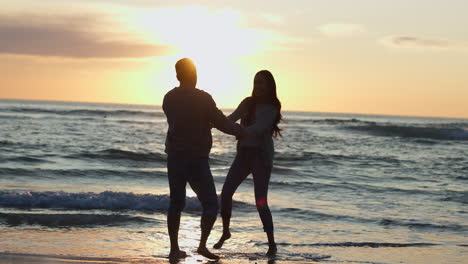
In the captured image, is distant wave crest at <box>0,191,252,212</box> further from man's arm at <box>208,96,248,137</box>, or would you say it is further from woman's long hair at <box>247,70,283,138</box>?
man's arm at <box>208,96,248,137</box>

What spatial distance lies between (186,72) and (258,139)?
1.12 m

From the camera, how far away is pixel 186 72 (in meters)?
5.75

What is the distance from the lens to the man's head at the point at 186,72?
575 cm

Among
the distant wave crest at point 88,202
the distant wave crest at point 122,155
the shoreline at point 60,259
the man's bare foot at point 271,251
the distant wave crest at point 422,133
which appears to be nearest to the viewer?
the shoreline at point 60,259

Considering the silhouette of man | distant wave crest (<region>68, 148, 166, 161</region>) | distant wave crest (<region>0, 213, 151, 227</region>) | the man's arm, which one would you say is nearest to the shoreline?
the silhouette of man

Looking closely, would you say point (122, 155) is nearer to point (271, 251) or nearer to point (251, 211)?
point (251, 211)

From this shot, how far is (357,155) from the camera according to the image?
24.9 m

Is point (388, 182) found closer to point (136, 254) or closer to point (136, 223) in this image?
point (136, 223)

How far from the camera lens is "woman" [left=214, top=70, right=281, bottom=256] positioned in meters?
6.30

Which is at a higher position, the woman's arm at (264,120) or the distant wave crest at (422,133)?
the woman's arm at (264,120)

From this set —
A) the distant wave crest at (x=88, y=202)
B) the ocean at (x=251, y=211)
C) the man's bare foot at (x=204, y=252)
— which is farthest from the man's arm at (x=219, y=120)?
the distant wave crest at (x=88, y=202)

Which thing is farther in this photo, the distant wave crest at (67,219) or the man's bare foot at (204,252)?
the distant wave crest at (67,219)

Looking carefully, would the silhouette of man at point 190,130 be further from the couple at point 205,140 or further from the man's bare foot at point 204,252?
the man's bare foot at point 204,252

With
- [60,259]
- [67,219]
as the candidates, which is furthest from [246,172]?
[67,219]
